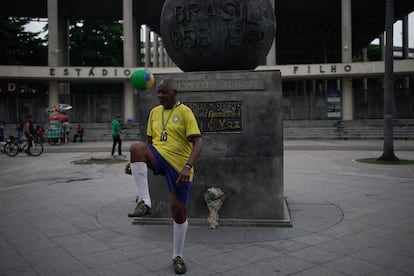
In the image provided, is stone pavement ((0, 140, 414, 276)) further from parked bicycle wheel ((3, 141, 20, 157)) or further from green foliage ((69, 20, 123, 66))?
green foliage ((69, 20, 123, 66))

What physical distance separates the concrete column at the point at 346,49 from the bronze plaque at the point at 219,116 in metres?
30.0

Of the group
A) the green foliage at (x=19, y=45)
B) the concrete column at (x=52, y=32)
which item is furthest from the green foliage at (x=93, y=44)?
the concrete column at (x=52, y=32)

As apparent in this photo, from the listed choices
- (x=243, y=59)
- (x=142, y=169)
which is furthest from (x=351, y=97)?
(x=142, y=169)

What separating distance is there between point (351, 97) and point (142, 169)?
32.7 metres

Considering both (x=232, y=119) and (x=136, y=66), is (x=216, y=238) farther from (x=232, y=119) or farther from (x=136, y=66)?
(x=136, y=66)

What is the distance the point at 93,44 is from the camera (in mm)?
44094

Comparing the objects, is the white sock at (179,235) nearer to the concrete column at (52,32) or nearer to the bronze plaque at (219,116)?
the bronze plaque at (219,116)

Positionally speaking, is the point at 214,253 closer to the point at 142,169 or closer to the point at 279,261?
the point at 279,261

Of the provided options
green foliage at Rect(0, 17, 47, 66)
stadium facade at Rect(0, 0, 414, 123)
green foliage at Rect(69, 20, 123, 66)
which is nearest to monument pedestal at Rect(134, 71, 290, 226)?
stadium facade at Rect(0, 0, 414, 123)

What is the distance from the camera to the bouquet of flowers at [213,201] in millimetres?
5160

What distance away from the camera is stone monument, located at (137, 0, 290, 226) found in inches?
210

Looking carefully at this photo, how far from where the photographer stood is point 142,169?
395 centimetres

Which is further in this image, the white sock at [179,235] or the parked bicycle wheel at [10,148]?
the parked bicycle wheel at [10,148]

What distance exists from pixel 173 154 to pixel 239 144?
68.7 inches
